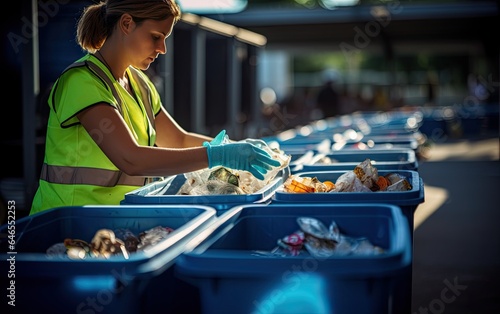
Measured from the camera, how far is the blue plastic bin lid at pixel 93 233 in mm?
1770

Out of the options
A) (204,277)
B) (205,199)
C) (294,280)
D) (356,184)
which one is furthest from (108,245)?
(356,184)

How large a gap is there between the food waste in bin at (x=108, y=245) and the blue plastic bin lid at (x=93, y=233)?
53 millimetres

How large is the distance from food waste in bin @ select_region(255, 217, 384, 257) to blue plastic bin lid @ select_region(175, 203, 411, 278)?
79mm

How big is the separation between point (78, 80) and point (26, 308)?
3.15 feet

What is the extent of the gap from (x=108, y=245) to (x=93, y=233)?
374 millimetres

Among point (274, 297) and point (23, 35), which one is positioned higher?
point (23, 35)

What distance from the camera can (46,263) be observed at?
1796 millimetres

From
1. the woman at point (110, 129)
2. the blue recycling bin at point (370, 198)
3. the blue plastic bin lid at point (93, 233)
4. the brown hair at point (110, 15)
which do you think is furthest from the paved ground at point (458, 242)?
the brown hair at point (110, 15)

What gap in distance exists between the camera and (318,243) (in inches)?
83.4

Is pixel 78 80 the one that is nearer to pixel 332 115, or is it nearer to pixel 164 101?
pixel 164 101

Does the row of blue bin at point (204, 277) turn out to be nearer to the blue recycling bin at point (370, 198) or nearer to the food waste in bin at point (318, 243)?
the food waste in bin at point (318, 243)

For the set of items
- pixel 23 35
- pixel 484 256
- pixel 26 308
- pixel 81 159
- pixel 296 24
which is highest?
pixel 296 24

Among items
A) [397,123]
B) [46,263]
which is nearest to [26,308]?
[46,263]

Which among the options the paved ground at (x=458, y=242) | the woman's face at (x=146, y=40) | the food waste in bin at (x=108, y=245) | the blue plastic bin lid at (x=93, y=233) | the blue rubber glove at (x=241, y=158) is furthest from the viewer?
the paved ground at (x=458, y=242)
